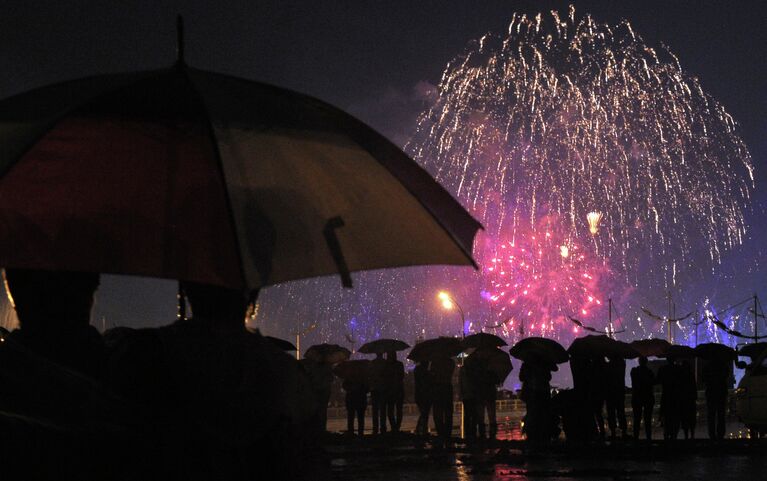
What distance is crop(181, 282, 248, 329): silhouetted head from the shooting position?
366 cm

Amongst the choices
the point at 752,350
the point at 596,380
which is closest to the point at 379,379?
the point at 596,380

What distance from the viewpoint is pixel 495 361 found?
19859 millimetres

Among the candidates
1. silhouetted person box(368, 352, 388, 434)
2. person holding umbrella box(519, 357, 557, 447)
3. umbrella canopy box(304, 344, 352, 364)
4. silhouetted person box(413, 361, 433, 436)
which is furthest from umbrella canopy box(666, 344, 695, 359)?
umbrella canopy box(304, 344, 352, 364)

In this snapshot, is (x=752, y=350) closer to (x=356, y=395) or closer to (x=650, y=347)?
(x=650, y=347)

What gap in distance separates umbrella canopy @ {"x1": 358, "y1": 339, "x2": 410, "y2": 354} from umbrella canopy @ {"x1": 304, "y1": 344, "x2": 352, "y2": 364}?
750 millimetres

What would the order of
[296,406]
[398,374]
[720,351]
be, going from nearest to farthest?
[296,406]
[720,351]
[398,374]

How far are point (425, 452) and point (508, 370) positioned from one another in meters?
3.27

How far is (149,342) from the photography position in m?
3.40

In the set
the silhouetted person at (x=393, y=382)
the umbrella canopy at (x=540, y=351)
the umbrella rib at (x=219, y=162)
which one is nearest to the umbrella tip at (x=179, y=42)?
the umbrella rib at (x=219, y=162)

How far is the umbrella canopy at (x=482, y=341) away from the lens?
20297 mm

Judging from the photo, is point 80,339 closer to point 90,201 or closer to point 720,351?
point 90,201

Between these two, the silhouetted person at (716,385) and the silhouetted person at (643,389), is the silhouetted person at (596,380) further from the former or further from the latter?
the silhouetted person at (716,385)

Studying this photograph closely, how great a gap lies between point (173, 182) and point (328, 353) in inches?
731

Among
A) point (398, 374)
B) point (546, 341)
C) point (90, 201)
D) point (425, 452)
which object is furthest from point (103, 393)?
point (398, 374)
